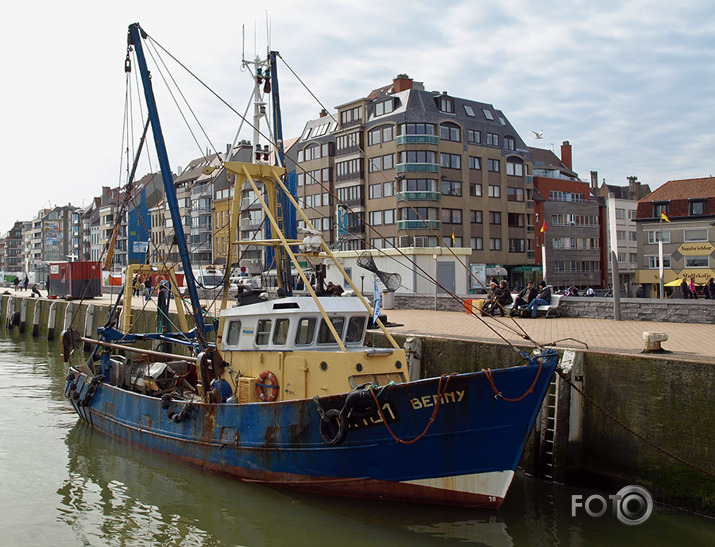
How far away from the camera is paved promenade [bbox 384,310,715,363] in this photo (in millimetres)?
14023

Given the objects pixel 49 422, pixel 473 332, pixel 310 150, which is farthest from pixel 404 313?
pixel 310 150

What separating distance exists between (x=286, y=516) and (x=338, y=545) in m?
1.52

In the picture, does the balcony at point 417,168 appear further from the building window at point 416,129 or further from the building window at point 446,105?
the building window at point 446,105

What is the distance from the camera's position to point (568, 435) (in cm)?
1280

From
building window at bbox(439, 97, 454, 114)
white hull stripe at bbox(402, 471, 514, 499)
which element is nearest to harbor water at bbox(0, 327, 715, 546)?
white hull stripe at bbox(402, 471, 514, 499)

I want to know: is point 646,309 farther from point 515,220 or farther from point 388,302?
point 515,220

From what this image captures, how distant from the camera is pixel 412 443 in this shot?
451 inches

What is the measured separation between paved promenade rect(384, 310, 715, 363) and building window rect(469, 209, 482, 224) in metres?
40.7

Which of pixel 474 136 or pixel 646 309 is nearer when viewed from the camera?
pixel 646 309

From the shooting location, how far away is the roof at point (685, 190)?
185ft

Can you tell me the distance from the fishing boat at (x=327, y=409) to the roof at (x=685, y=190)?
48.8 metres

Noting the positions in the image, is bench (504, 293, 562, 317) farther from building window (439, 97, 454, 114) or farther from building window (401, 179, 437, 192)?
building window (439, 97, 454, 114)

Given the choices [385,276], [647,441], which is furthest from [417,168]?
[647,441]

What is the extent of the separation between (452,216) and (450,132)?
7458mm
